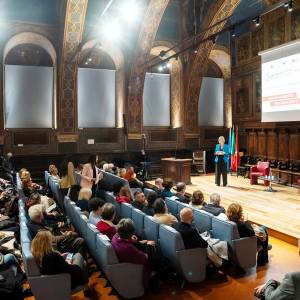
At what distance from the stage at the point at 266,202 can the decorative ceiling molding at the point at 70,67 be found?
3.43 m

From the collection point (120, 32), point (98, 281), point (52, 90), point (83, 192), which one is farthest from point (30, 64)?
point (98, 281)

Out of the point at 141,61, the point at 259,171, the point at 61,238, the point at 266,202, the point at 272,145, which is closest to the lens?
the point at 61,238

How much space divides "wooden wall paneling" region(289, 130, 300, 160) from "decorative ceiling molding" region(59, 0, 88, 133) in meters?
6.79

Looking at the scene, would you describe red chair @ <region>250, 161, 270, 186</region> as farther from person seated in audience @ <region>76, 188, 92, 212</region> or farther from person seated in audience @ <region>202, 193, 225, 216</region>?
person seated in audience @ <region>76, 188, 92, 212</region>

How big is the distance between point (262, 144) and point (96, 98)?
5844 millimetres

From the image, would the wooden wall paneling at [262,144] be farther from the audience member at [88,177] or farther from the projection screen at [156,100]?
the audience member at [88,177]

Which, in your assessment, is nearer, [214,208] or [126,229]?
[126,229]

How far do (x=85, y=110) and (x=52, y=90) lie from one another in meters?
1.27

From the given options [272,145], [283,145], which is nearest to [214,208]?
[283,145]

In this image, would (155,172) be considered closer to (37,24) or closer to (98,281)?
(37,24)

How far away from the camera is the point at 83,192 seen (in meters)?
5.83

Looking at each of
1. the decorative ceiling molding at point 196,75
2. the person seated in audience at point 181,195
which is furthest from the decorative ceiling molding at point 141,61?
the person seated in audience at point 181,195

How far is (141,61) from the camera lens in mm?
11836

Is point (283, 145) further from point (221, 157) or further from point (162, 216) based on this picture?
point (162, 216)
